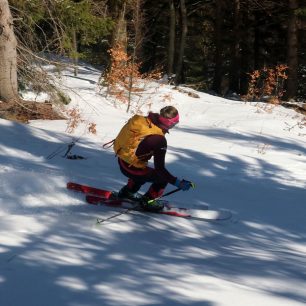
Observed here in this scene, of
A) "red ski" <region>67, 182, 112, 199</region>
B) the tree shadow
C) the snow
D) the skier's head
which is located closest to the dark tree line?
the snow

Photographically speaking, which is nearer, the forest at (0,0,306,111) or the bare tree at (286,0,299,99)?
the forest at (0,0,306,111)

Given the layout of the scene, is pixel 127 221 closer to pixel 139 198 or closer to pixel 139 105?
pixel 139 198

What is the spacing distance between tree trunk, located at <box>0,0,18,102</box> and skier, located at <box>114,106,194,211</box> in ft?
24.3

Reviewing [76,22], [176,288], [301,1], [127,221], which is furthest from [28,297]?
[301,1]

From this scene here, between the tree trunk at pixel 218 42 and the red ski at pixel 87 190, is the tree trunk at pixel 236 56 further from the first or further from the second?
the red ski at pixel 87 190

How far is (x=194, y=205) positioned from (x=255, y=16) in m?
26.1

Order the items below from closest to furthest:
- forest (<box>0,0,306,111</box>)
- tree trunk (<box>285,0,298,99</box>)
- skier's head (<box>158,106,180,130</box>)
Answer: skier's head (<box>158,106,180,130</box>) < forest (<box>0,0,306,111</box>) < tree trunk (<box>285,0,298,99</box>)

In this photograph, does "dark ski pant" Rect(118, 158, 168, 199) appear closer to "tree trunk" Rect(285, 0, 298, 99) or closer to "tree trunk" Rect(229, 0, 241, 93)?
"tree trunk" Rect(285, 0, 298, 99)

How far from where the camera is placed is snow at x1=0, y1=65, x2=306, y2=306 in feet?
12.8

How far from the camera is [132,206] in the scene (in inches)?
274

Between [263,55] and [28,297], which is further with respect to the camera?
[263,55]

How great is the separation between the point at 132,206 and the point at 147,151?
Answer: 82cm

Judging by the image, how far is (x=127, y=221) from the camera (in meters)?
6.41

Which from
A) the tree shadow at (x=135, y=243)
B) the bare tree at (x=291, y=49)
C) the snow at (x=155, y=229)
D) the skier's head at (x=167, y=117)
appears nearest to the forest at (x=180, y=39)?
the bare tree at (x=291, y=49)
